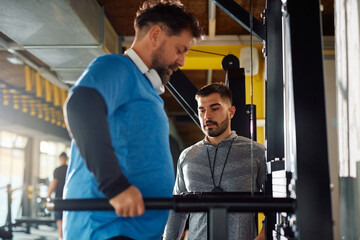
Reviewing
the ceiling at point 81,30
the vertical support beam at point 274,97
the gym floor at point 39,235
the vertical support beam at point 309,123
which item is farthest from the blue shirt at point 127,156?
the gym floor at point 39,235

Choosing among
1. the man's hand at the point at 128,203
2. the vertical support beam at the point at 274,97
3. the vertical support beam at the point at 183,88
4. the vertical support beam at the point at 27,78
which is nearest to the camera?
the man's hand at the point at 128,203

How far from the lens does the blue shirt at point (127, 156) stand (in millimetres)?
1250

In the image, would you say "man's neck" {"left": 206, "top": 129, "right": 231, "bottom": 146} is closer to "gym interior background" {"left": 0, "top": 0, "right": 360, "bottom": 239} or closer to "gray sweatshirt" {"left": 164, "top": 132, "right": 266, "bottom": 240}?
"gray sweatshirt" {"left": 164, "top": 132, "right": 266, "bottom": 240}

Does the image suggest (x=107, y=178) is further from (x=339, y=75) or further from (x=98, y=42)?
(x=98, y=42)

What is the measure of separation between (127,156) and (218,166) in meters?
1.08

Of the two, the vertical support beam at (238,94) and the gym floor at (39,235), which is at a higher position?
the vertical support beam at (238,94)

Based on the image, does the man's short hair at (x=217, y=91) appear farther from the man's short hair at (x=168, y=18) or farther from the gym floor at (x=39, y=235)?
the gym floor at (x=39, y=235)

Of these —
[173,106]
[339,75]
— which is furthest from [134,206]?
[173,106]

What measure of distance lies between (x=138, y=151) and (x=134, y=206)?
259 millimetres

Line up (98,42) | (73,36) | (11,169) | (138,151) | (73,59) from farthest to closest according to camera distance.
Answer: (11,169)
(73,59)
(98,42)
(73,36)
(138,151)

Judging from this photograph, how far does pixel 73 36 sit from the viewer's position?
4562 millimetres

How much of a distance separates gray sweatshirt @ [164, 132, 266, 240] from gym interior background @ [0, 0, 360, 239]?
0.34m

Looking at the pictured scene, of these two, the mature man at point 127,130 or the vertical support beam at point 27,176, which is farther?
the vertical support beam at point 27,176

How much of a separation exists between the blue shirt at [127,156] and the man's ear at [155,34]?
115 mm
